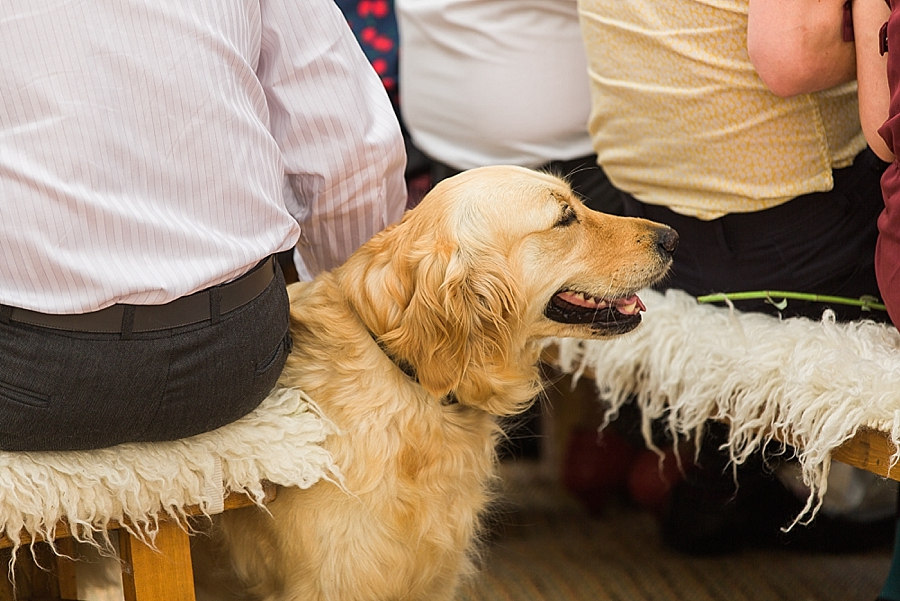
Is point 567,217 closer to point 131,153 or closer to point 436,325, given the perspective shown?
point 436,325

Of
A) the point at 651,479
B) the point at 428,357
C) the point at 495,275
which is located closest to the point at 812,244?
the point at 495,275

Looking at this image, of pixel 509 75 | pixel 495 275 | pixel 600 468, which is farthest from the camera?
pixel 600 468

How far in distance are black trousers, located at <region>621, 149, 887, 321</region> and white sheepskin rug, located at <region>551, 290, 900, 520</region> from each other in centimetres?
7

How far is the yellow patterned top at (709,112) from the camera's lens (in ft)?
4.31

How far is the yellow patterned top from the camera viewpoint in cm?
131

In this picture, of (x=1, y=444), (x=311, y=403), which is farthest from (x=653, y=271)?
(x=1, y=444)

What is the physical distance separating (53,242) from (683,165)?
91 centimetres

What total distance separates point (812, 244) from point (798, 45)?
0.32 meters

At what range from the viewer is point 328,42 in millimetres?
1168

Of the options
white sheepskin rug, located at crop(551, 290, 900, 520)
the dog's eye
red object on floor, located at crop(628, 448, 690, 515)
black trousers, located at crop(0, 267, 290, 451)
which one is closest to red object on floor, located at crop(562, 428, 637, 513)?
red object on floor, located at crop(628, 448, 690, 515)

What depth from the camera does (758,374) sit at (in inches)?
49.8

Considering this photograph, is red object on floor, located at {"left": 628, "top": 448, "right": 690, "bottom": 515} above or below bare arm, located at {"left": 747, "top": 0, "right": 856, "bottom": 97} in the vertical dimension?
below

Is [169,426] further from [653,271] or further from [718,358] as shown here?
[718,358]

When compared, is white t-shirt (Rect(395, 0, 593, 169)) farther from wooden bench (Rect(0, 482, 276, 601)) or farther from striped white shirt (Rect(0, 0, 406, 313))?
wooden bench (Rect(0, 482, 276, 601))
